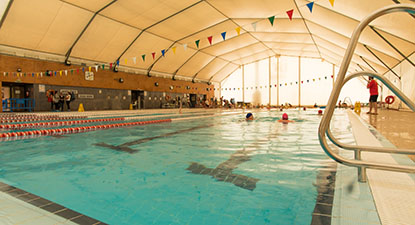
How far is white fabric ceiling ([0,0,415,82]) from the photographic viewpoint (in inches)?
359

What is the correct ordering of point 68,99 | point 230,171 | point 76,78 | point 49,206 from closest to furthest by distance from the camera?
point 49,206, point 230,171, point 68,99, point 76,78

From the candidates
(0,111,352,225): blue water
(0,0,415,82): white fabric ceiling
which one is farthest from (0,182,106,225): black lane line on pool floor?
(0,0,415,82): white fabric ceiling

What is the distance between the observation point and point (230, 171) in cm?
235

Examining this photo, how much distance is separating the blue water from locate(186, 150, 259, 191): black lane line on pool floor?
64 mm

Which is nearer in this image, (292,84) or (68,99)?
(68,99)

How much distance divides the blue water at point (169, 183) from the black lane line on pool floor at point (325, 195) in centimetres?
5

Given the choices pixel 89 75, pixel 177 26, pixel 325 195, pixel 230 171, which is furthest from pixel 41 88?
pixel 325 195

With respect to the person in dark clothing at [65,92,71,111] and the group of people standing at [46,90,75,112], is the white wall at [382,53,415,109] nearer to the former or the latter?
the person in dark clothing at [65,92,71,111]

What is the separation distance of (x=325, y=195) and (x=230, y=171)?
0.94 m

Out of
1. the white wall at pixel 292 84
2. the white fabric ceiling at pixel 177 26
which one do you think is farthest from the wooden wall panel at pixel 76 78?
the white wall at pixel 292 84

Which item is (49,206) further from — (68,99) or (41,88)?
(41,88)

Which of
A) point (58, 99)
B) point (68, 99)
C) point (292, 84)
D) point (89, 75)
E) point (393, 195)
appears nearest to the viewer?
point (393, 195)

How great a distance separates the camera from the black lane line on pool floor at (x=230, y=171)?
2.01 metres

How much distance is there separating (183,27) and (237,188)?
529 inches
